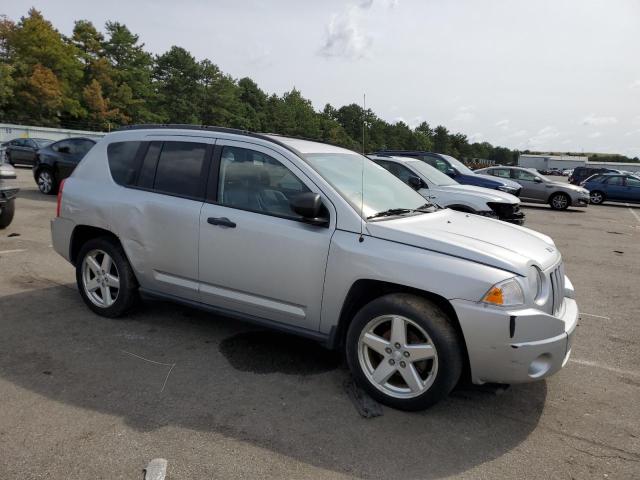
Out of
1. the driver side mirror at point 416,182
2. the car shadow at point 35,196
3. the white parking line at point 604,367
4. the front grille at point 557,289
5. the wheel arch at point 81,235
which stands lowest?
the car shadow at point 35,196

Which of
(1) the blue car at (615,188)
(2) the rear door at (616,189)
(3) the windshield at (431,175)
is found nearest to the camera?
(3) the windshield at (431,175)

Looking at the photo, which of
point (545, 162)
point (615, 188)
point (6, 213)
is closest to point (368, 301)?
point (6, 213)

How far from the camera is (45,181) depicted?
14.0 metres

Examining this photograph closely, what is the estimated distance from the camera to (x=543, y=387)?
380cm

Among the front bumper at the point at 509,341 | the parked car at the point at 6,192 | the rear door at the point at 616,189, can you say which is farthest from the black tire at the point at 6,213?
the rear door at the point at 616,189

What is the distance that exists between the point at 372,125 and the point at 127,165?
120765mm

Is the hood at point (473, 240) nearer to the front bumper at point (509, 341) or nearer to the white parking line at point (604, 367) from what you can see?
the front bumper at point (509, 341)

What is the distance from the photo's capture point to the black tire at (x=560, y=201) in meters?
19.5

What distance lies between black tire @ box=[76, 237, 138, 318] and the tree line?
134 ft

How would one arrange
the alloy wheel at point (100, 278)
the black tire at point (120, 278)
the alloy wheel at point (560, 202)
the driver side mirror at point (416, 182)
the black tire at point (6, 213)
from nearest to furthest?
the black tire at point (120, 278)
the alloy wheel at point (100, 278)
the black tire at point (6, 213)
the driver side mirror at point (416, 182)
the alloy wheel at point (560, 202)

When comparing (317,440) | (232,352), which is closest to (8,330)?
(232,352)

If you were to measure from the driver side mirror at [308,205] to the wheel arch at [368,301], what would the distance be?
0.54 meters

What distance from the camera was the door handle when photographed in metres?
3.89

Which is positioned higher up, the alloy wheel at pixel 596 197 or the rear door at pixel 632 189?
the rear door at pixel 632 189
